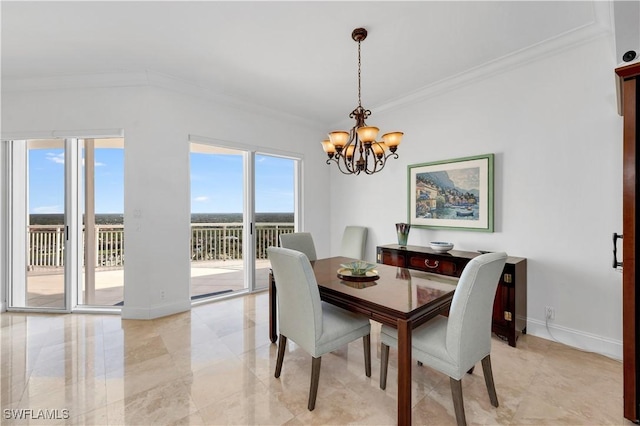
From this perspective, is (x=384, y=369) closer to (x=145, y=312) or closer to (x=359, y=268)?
(x=359, y=268)

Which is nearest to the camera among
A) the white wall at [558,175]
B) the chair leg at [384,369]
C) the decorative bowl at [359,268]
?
the chair leg at [384,369]

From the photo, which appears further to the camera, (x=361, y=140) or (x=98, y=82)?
(x=98, y=82)

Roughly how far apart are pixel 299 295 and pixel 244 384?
0.85 m

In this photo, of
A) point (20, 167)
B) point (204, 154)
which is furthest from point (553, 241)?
point (20, 167)

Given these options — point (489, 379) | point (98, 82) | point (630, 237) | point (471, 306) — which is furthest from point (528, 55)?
point (98, 82)

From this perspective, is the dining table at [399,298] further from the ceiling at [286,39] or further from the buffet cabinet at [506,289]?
the ceiling at [286,39]

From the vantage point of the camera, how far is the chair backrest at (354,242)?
425cm

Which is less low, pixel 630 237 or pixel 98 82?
pixel 98 82

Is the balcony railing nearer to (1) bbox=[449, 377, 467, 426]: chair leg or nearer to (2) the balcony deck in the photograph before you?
(2) the balcony deck

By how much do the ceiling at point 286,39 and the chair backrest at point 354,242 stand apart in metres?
2.10

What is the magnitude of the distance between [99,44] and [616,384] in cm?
513

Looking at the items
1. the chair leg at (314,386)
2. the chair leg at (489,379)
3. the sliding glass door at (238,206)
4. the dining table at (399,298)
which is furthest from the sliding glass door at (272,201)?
the chair leg at (489,379)

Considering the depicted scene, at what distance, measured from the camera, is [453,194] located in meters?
3.27

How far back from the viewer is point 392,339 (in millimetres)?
1826
